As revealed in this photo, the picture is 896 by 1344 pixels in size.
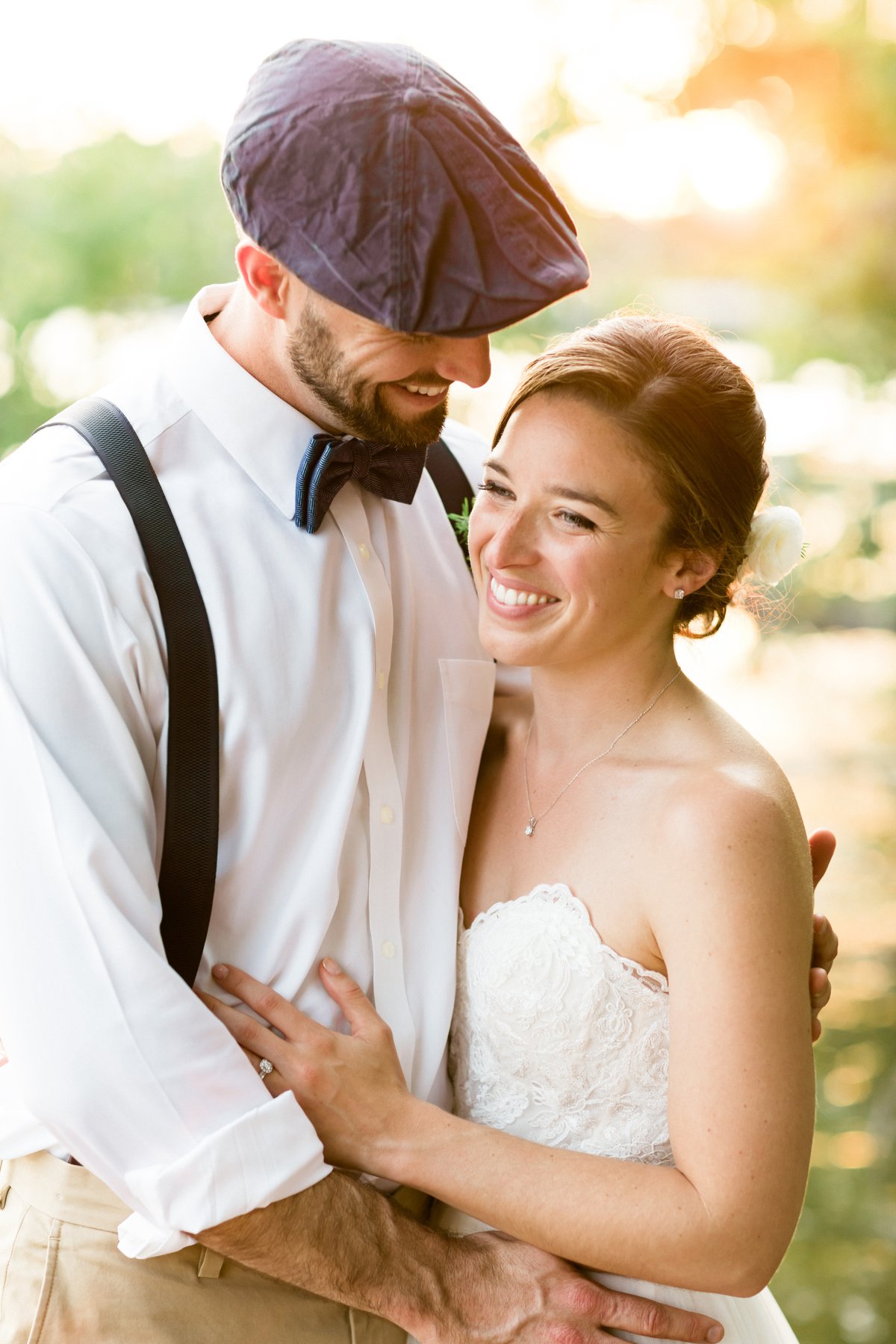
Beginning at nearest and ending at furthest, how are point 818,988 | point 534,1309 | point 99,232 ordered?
point 534,1309 < point 818,988 < point 99,232

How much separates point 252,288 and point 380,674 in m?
0.54

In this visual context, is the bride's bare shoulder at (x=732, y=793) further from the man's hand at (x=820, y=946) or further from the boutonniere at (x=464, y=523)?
the boutonniere at (x=464, y=523)

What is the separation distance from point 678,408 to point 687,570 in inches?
9.8

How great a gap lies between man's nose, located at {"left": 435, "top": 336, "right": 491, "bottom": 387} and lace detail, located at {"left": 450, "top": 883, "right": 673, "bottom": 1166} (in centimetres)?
73

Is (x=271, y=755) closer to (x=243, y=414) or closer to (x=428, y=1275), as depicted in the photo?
(x=243, y=414)

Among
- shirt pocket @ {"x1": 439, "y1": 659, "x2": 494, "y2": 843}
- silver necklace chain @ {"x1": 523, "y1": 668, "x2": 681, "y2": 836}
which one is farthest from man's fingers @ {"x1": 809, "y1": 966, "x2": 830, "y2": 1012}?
shirt pocket @ {"x1": 439, "y1": 659, "x2": 494, "y2": 843}

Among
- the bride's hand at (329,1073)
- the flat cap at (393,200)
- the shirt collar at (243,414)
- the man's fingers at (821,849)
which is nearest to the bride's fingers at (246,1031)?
the bride's hand at (329,1073)

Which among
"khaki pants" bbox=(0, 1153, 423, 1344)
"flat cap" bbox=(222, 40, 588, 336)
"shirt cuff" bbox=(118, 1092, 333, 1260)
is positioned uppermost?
"flat cap" bbox=(222, 40, 588, 336)

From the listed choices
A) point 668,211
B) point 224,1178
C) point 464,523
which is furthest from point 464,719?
point 668,211

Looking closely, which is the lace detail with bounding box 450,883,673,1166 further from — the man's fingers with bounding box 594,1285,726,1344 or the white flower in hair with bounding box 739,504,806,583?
the white flower in hair with bounding box 739,504,806,583

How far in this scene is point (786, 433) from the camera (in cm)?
480

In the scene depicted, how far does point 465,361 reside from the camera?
5.23 ft

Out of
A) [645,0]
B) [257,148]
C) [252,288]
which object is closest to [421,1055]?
[252,288]

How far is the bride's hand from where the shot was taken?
1628mm
